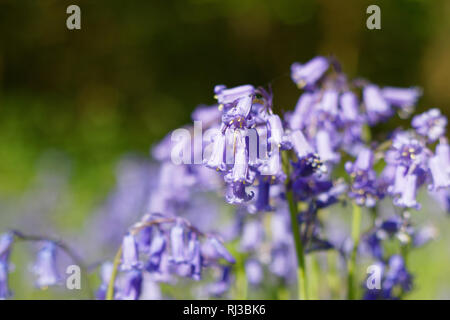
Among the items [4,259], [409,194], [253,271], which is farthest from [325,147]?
[4,259]

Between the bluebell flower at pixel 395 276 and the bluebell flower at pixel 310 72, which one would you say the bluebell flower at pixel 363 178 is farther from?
the bluebell flower at pixel 310 72

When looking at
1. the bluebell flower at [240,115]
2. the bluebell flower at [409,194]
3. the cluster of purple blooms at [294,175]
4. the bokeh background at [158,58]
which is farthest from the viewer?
the bokeh background at [158,58]

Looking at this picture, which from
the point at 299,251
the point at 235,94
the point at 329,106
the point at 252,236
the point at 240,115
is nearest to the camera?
the point at 240,115

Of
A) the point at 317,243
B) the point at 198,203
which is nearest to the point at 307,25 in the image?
the point at 198,203

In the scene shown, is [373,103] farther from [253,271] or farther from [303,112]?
[253,271]

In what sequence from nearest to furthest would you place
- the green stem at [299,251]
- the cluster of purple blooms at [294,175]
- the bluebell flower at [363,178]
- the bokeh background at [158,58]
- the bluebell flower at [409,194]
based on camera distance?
1. the cluster of purple blooms at [294,175]
2. the green stem at [299,251]
3. the bluebell flower at [409,194]
4. the bluebell flower at [363,178]
5. the bokeh background at [158,58]

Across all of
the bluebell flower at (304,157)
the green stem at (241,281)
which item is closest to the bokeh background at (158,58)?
the green stem at (241,281)

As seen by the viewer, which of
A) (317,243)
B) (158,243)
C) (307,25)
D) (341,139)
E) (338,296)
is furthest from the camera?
(307,25)
